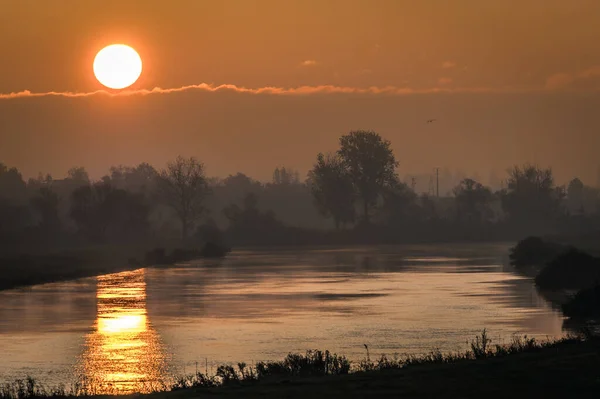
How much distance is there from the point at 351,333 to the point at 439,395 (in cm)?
2345

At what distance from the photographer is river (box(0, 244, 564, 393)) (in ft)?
132

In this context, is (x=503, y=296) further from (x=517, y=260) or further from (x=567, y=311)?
(x=517, y=260)

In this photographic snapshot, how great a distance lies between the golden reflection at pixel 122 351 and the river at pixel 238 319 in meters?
0.06

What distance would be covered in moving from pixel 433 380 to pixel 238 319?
29.7 m

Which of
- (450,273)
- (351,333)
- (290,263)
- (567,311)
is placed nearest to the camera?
(351,333)

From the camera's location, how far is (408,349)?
139 ft

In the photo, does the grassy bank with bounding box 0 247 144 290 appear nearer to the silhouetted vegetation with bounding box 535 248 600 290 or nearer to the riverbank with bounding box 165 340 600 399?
the silhouetted vegetation with bounding box 535 248 600 290

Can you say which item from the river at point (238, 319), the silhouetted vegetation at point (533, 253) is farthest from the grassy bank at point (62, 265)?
the silhouetted vegetation at point (533, 253)

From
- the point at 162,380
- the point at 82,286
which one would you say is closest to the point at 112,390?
the point at 162,380

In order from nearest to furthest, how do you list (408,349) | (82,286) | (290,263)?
(408,349), (82,286), (290,263)

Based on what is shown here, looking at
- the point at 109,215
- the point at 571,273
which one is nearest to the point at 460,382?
the point at 571,273

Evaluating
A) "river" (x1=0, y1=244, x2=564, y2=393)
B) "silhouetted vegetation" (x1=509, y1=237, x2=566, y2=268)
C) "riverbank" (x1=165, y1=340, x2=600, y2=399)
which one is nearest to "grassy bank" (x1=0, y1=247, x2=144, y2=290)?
"river" (x1=0, y1=244, x2=564, y2=393)

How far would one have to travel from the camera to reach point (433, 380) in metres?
27.6

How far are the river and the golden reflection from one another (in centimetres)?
6
